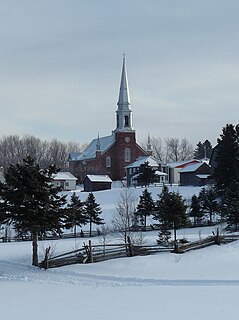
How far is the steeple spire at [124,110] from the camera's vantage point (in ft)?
345

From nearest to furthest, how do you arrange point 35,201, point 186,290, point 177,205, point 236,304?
point 236,304, point 186,290, point 35,201, point 177,205

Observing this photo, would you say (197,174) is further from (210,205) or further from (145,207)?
(145,207)

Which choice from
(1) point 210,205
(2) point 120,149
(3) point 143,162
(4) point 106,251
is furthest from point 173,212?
(2) point 120,149

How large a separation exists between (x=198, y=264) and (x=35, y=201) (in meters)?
9.83

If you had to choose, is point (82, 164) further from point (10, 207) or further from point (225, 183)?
point (10, 207)

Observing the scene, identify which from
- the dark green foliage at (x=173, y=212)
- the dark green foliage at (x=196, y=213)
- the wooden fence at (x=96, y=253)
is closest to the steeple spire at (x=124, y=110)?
the dark green foliage at (x=196, y=213)

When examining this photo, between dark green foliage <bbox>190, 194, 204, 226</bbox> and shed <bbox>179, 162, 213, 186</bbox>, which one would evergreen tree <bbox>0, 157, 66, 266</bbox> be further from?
shed <bbox>179, 162, 213, 186</bbox>

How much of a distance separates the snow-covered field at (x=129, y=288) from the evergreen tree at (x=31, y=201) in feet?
8.32

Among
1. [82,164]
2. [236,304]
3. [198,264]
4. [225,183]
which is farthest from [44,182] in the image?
[82,164]

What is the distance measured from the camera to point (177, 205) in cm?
3788

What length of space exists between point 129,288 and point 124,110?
84.5 metres

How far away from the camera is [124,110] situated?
105438 millimetres

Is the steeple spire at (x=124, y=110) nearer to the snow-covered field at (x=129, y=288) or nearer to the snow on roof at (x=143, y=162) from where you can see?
the snow on roof at (x=143, y=162)

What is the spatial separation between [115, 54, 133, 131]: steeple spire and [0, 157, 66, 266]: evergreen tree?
75340 mm
